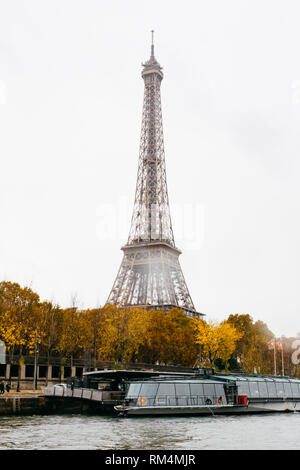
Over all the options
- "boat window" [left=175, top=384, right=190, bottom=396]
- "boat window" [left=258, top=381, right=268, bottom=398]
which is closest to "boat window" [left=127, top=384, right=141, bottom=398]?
"boat window" [left=175, top=384, right=190, bottom=396]

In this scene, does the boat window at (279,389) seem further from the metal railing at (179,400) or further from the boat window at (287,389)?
the metal railing at (179,400)

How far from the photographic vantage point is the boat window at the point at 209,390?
4144 cm

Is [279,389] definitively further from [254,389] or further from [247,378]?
[247,378]

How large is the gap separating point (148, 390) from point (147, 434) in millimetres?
11611

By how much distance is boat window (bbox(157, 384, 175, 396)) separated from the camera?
38.5m

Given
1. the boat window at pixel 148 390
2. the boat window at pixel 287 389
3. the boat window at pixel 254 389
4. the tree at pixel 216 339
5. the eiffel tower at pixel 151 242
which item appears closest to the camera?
the boat window at pixel 148 390

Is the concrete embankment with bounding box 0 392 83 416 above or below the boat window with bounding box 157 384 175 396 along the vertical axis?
below

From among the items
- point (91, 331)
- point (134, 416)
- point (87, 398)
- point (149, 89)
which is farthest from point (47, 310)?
point (149, 89)

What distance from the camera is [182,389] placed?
130ft

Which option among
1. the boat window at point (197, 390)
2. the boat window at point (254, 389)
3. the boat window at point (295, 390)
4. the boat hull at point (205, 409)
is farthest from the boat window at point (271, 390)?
the boat window at point (197, 390)

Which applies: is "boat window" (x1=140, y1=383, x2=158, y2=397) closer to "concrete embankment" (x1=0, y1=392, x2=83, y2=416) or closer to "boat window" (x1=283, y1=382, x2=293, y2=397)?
"concrete embankment" (x1=0, y1=392, x2=83, y2=416)

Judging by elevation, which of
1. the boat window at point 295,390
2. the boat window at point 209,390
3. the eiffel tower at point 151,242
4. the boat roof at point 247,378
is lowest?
the boat window at point 295,390

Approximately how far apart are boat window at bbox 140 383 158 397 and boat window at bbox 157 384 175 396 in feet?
1.28
